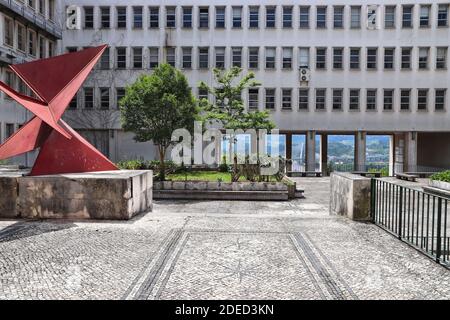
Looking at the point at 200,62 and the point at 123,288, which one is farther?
the point at 200,62

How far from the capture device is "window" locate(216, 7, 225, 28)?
128 ft

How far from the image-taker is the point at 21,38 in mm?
33000

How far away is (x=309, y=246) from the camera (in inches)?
275

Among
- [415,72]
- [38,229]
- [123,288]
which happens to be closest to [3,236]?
[38,229]

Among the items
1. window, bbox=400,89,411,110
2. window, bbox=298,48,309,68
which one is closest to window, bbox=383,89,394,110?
window, bbox=400,89,411,110

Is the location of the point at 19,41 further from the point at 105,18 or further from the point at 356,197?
the point at 356,197

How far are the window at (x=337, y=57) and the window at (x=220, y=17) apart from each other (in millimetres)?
11265

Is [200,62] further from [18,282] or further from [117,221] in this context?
[18,282]

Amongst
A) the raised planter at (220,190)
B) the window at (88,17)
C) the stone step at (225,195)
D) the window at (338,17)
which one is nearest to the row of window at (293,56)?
the window at (338,17)

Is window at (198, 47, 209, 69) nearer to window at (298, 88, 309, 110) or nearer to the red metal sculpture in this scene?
window at (298, 88, 309, 110)

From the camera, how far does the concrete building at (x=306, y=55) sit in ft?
126

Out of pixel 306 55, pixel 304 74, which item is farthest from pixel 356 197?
pixel 306 55
